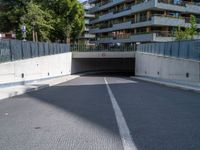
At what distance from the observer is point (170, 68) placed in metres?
23.1

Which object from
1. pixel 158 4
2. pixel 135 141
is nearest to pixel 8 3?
pixel 158 4

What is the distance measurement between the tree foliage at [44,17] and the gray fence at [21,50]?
6.06 metres

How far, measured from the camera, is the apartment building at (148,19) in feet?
157

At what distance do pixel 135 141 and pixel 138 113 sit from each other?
3.05 m

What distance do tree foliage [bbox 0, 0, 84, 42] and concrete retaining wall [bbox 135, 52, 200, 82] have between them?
45.7 feet

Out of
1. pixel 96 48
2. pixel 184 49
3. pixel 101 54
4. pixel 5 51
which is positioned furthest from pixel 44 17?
pixel 184 49

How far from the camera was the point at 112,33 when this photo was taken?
68375 millimetres

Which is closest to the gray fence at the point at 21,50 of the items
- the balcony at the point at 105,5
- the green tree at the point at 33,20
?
the green tree at the point at 33,20

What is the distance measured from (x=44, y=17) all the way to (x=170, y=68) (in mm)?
21888

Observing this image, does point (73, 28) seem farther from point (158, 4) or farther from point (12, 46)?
point (12, 46)

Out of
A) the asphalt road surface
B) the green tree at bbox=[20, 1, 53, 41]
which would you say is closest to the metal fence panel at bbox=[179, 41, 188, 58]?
the asphalt road surface

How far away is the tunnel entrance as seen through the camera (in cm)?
4791

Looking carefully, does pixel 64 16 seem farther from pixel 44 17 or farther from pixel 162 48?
pixel 162 48

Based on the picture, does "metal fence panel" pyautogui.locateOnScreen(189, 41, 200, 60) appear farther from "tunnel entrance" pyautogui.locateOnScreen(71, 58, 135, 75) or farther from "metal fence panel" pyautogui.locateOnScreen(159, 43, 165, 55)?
"tunnel entrance" pyautogui.locateOnScreen(71, 58, 135, 75)
